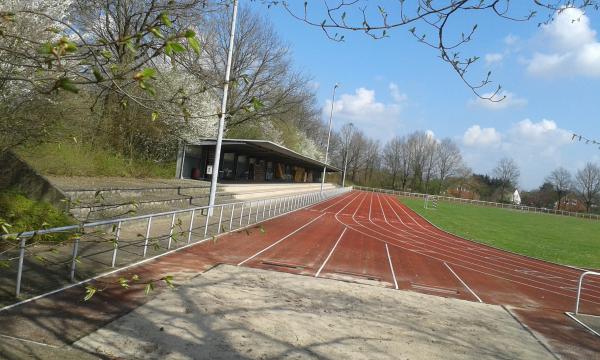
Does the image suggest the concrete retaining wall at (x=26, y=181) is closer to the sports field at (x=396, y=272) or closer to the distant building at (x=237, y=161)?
the sports field at (x=396, y=272)

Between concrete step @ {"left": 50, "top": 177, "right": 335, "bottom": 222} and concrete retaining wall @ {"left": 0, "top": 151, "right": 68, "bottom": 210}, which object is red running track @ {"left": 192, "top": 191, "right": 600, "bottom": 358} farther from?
concrete retaining wall @ {"left": 0, "top": 151, "right": 68, "bottom": 210}

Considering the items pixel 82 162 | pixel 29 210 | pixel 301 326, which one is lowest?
pixel 301 326

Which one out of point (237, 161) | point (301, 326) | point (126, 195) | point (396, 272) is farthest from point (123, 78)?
point (237, 161)

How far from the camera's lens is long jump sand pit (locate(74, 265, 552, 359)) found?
6.11m

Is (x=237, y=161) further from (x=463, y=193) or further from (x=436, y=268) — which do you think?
(x=463, y=193)

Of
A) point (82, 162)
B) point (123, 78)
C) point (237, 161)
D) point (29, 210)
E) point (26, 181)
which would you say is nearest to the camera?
point (123, 78)

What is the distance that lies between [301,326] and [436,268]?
9551 millimetres

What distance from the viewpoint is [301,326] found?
7309 mm

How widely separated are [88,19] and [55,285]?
19264mm

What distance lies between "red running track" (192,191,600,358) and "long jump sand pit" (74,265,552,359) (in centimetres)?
125

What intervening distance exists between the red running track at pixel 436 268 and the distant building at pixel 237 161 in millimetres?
9360

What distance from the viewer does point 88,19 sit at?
77.4ft

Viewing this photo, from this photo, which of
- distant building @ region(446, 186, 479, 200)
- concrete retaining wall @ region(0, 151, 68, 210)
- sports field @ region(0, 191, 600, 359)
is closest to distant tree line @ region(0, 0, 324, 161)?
concrete retaining wall @ region(0, 151, 68, 210)

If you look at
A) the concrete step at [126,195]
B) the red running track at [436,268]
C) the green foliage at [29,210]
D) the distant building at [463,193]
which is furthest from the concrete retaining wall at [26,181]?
the distant building at [463,193]
